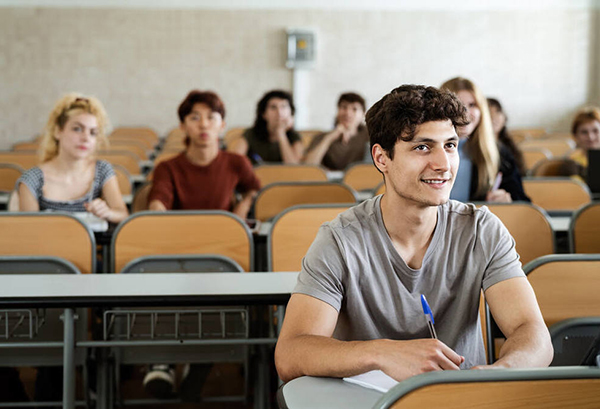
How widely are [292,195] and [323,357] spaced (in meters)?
2.22

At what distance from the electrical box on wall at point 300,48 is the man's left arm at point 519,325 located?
964 centimetres

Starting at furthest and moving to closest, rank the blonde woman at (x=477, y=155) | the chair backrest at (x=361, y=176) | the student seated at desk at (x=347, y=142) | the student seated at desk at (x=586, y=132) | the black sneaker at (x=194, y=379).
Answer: the student seated at desk at (x=347, y=142) → the student seated at desk at (x=586, y=132) → the chair backrest at (x=361, y=176) → the blonde woman at (x=477, y=155) → the black sneaker at (x=194, y=379)

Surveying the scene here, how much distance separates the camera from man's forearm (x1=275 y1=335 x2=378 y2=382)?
1431 millimetres

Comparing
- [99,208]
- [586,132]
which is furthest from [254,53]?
[99,208]

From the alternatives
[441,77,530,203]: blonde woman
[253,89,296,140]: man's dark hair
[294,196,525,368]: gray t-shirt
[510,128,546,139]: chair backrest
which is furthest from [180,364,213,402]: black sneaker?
[510,128,546,139]: chair backrest

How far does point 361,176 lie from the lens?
4844mm

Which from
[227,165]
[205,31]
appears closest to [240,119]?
[205,31]

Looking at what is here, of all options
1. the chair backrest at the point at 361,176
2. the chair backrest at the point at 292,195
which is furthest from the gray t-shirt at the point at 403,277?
the chair backrest at the point at 361,176

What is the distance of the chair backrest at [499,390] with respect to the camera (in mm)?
1043

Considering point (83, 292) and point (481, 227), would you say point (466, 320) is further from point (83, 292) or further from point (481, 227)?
point (83, 292)

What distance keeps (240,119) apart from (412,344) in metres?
9.94

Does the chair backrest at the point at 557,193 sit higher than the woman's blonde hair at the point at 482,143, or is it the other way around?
the woman's blonde hair at the point at 482,143

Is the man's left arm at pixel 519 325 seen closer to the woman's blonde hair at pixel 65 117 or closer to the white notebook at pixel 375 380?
the white notebook at pixel 375 380

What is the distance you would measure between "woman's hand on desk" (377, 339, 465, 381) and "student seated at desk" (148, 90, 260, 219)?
2.39 meters
